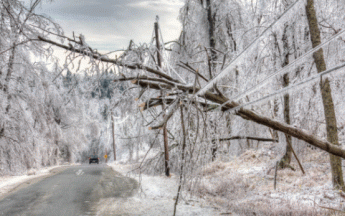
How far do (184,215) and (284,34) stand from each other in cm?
529

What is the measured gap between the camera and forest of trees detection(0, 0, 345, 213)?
3924 mm

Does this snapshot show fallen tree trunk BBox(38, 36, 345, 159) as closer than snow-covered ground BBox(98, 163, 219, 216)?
Yes

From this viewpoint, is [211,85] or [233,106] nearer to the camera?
[211,85]

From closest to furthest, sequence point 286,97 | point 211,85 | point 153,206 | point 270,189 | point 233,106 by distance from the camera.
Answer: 1. point 211,85
2. point 233,106
3. point 153,206
4. point 270,189
5. point 286,97

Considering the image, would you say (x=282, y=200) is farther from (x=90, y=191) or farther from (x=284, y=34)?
(x=90, y=191)

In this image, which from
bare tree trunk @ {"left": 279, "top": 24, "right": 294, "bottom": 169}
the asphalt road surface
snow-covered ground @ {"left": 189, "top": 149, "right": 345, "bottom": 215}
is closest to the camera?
snow-covered ground @ {"left": 189, "top": 149, "right": 345, "bottom": 215}

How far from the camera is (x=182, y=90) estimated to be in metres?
4.28

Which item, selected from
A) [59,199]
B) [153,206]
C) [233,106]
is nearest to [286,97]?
[233,106]

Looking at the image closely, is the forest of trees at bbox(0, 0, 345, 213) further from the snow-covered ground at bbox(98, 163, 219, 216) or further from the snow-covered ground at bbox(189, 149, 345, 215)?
the snow-covered ground at bbox(98, 163, 219, 216)

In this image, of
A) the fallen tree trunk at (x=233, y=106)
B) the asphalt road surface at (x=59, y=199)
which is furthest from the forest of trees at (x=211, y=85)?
the asphalt road surface at (x=59, y=199)

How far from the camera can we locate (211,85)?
3.62m

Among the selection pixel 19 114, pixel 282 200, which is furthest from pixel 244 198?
pixel 19 114

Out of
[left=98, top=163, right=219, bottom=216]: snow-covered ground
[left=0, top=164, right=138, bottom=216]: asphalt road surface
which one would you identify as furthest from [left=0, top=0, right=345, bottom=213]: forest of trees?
[left=0, top=164, right=138, bottom=216]: asphalt road surface

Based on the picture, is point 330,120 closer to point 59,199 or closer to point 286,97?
point 286,97
